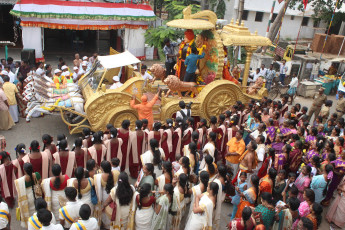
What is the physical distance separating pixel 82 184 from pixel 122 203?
2.08ft

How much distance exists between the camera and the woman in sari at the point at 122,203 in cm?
419

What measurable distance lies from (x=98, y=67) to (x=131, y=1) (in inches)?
345

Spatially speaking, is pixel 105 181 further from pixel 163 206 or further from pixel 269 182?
pixel 269 182

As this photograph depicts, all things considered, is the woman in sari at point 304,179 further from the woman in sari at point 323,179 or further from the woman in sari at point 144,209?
the woman in sari at point 144,209

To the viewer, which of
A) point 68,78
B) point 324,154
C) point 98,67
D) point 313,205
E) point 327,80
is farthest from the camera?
point 327,80

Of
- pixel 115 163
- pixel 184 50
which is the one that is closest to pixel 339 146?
pixel 115 163

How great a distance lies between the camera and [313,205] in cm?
414

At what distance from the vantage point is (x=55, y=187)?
447cm

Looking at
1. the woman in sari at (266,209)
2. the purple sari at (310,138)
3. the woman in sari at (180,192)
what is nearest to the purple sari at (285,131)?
the purple sari at (310,138)

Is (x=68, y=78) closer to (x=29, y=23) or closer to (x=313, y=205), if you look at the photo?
(x=29, y=23)

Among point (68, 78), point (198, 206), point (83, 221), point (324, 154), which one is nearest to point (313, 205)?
point (198, 206)

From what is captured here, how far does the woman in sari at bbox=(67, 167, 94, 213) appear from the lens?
430 cm

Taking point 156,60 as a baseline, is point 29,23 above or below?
above

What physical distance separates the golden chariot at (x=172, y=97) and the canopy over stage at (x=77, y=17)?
6.70 m
